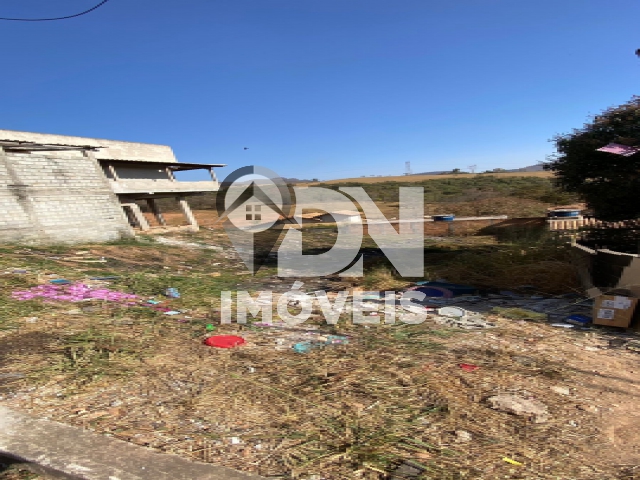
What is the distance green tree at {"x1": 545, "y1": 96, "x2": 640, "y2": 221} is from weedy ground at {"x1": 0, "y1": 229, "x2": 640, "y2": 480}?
377cm

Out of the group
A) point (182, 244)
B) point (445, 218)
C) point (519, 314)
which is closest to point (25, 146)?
point (182, 244)

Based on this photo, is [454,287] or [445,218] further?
[445,218]

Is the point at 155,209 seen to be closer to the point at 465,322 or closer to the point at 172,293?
the point at 172,293

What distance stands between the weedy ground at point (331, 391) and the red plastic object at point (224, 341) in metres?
0.08

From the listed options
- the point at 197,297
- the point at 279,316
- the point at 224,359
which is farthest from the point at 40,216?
the point at 224,359

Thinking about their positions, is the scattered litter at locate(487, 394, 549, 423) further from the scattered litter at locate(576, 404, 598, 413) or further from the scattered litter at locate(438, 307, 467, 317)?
the scattered litter at locate(438, 307, 467, 317)

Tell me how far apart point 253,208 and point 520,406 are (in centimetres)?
2642

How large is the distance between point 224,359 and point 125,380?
77cm

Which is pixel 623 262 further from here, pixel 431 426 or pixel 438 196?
pixel 438 196

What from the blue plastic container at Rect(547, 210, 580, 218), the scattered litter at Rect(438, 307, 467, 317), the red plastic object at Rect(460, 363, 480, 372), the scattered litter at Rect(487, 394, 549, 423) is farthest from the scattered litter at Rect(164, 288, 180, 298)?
the blue plastic container at Rect(547, 210, 580, 218)

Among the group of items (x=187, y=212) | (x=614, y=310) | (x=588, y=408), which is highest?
(x=187, y=212)

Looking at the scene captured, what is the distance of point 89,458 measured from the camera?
2.07 m

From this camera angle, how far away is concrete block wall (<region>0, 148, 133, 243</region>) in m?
10.5

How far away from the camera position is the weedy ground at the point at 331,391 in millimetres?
2193
